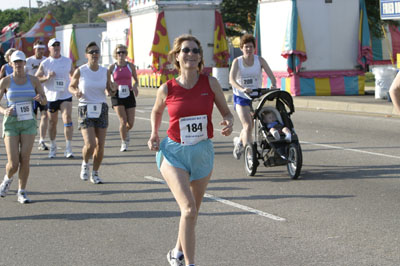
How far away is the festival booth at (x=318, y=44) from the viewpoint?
24734mm

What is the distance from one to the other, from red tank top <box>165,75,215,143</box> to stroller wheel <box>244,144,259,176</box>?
180 inches

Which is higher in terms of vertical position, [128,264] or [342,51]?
[342,51]

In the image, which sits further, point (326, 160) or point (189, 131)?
point (326, 160)

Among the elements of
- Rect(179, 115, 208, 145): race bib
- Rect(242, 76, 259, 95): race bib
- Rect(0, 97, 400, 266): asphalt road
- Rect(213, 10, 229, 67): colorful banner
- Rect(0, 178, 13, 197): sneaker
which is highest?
Rect(213, 10, 229, 67): colorful banner

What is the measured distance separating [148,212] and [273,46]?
18266mm

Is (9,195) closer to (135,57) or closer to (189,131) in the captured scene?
(189,131)

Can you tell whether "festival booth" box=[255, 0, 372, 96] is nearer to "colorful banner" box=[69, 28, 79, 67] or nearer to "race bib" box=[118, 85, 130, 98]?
"race bib" box=[118, 85, 130, 98]

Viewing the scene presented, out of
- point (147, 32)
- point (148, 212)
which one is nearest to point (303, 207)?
point (148, 212)

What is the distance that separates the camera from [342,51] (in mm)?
25344

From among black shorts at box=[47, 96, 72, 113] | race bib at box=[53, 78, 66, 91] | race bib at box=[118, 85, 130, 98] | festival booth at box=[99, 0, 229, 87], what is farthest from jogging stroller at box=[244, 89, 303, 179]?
festival booth at box=[99, 0, 229, 87]

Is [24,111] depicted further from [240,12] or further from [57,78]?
[240,12]

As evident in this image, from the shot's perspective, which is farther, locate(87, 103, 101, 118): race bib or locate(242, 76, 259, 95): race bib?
locate(242, 76, 259, 95): race bib

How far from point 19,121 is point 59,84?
4174 millimetres

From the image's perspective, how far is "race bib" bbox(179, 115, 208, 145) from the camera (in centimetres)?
566
